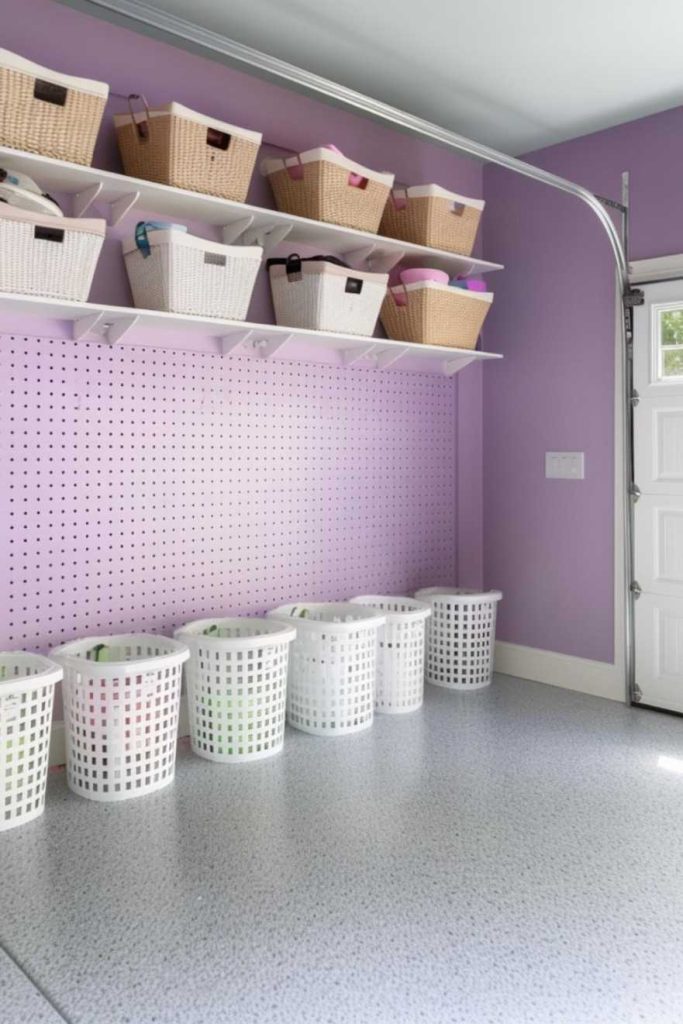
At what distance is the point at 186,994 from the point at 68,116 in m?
2.48

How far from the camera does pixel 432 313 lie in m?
3.81

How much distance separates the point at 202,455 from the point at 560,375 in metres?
1.87

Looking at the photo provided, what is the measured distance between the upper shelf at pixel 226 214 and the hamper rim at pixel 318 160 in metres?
0.22

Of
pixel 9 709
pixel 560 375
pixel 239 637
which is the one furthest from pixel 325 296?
pixel 9 709

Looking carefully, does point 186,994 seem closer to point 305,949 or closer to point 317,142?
point 305,949

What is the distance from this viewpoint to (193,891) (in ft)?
7.41

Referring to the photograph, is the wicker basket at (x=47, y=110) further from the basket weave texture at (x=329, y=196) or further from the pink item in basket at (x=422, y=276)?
the pink item in basket at (x=422, y=276)

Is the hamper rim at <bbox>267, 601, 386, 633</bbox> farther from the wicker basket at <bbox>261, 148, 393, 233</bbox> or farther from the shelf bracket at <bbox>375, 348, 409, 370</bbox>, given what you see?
the wicker basket at <bbox>261, 148, 393, 233</bbox>

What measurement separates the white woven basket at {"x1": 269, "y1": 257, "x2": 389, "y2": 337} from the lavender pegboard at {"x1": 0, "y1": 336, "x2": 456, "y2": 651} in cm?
31

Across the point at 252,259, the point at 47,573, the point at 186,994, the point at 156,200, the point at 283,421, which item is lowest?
→ the point at 186,994

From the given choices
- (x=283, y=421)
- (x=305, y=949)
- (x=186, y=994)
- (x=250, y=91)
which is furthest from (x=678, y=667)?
(x=250, y=91)

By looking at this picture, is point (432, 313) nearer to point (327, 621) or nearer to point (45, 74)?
point (327, 621)

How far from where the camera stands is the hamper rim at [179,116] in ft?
9.58

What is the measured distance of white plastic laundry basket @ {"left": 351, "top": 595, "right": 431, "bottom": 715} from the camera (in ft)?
12.2
